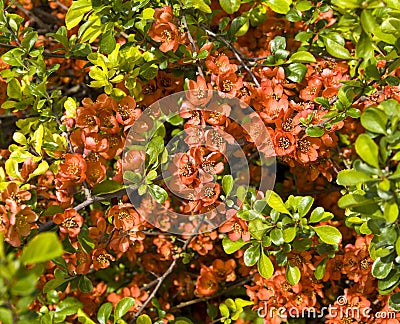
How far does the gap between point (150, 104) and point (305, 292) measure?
0.81 meters

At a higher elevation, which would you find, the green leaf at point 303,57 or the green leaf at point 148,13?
the green leaf at point 148,13

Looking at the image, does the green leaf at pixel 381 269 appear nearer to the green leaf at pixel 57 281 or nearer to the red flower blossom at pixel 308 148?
the red flower blossom at pixel 308 148

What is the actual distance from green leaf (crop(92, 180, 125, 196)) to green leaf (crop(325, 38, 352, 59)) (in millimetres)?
710

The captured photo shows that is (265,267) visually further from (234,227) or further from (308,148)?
(308,148)

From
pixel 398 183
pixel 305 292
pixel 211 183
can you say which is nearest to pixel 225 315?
pixel 305 292

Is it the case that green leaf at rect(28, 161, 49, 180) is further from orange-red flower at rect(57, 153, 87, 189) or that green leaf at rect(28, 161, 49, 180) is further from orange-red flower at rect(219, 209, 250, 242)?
orange-red flower at rect(219, 209, 250, 242)

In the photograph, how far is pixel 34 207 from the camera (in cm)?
154

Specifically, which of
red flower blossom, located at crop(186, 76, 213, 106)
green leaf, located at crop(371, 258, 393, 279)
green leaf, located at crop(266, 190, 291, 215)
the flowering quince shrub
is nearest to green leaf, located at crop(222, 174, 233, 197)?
the flowering quince shrub

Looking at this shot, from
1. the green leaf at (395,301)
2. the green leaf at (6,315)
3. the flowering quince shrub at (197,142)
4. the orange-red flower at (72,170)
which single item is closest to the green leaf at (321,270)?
the flowering quince shrub at (197,142)

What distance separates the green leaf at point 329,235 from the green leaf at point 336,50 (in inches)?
18.8

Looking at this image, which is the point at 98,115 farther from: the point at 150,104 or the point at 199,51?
the point at 199,51

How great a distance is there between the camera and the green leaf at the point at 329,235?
1.44 metres

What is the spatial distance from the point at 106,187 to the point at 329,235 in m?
0.64

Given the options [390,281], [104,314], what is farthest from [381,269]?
[104,314]
